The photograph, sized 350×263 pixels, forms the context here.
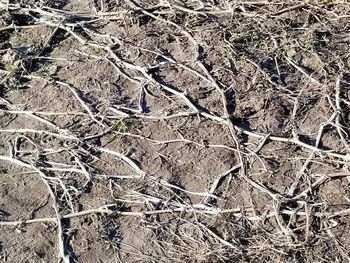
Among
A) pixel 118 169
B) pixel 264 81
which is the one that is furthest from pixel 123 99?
pixel 264 81

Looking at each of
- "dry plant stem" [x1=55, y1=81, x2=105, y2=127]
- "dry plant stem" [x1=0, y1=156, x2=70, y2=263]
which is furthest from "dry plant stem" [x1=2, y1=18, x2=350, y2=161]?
"dry plant stem" [x1=0, y1=156, x2=70, y2=263]

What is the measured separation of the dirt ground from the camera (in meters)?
3.51

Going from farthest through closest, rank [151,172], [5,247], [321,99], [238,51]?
1. [238,51]
2. [321,99]
3. [151,172]
4. [5,247]

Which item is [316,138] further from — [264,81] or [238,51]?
[238,51]

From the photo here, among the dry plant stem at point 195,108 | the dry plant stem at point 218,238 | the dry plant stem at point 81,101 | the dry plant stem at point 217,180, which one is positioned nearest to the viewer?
the dry plant stem at point 218,238

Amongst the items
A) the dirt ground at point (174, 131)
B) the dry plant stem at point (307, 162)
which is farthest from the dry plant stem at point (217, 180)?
the dry plant stem at point (307, 162)

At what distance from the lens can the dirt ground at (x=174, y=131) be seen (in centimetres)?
351

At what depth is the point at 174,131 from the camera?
4004 millimetres

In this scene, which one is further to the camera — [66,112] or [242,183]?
[66,112]

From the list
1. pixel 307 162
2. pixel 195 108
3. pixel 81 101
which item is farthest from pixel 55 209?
pixel 307 162

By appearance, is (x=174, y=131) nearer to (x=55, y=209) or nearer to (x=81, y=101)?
(x=81, y=101)

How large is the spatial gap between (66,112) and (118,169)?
564 millimetres

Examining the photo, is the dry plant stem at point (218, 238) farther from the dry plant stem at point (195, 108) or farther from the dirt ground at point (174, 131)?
the dry plant stem at point (195, 108)

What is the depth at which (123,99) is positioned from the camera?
166 inches
